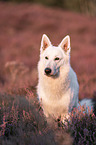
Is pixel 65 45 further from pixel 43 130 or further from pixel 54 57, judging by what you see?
pixel 43 130

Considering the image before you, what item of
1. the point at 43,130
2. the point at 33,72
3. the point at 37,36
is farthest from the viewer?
the point at 37,36

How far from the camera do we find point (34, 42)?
14.1 m

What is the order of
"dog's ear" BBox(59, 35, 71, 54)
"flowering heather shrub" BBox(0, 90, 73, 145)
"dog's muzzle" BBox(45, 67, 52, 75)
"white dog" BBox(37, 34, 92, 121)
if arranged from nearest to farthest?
1. "flowering heather shrub" BBox(0, 90, 73, 145)
2. "dog's muzzle" BBox(45, 67, 52, 75)
3. "white dog" BBox(37, 34, 92, 121)
4. "dog's ear" BBox(59, 35, 71, 54)

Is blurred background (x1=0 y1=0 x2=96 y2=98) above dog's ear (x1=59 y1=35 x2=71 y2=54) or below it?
above

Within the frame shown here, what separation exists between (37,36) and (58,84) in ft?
42.5

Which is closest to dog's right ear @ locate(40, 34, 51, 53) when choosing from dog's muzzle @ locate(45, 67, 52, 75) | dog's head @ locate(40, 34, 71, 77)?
dog's head @ locate(40, 34, 71, 77)

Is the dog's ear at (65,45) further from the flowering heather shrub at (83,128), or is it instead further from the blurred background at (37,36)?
the blurred background at (37,36)

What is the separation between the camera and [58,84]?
3.23 meters

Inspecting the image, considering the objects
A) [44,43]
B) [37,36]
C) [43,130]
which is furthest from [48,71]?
[37,36]

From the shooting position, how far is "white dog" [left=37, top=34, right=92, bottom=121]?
3150mm

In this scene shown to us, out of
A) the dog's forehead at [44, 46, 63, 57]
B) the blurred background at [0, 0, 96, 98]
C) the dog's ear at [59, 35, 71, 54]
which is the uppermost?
the blurred background at [0, 0, 96, 98]

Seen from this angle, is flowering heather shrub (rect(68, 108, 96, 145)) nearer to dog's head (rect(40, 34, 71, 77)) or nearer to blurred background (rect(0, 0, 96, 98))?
dog's head (rect(40, 34, 71, 77))

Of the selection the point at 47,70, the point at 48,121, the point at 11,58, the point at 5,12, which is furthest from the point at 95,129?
the point at 5,12

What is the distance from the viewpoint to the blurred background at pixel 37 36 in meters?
7.59
